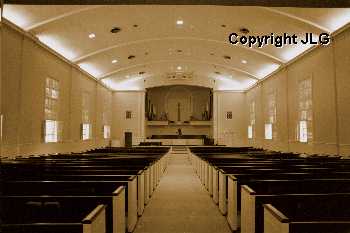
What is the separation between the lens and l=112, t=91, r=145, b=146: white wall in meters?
23.0

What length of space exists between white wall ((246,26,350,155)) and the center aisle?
4948 millimetres

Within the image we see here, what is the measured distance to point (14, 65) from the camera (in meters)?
9.77

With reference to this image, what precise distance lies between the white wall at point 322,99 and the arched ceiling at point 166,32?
593mm

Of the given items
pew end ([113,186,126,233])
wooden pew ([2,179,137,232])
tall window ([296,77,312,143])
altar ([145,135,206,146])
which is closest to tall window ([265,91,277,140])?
tall window ([296,77,312,143])

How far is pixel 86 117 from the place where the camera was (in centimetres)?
1714

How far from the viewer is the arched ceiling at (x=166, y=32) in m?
9.72

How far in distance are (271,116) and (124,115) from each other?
1048cm

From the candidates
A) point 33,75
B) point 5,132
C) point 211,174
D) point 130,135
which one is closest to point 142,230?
point 211,174

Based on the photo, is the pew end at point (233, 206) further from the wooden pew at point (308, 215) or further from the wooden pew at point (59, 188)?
the wooden pew at point (59, 188)

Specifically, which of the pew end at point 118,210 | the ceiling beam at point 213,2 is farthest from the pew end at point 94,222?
the ceiling beam at point 213,2

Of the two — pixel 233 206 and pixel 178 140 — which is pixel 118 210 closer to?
pixel 233 206

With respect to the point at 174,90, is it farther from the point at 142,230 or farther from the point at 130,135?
the point at 142,230

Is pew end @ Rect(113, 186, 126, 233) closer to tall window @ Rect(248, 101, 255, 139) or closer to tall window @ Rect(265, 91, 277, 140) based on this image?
tall window @ Rect(265, 91, 277, 140)

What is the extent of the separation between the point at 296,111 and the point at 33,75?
10.3 meters
